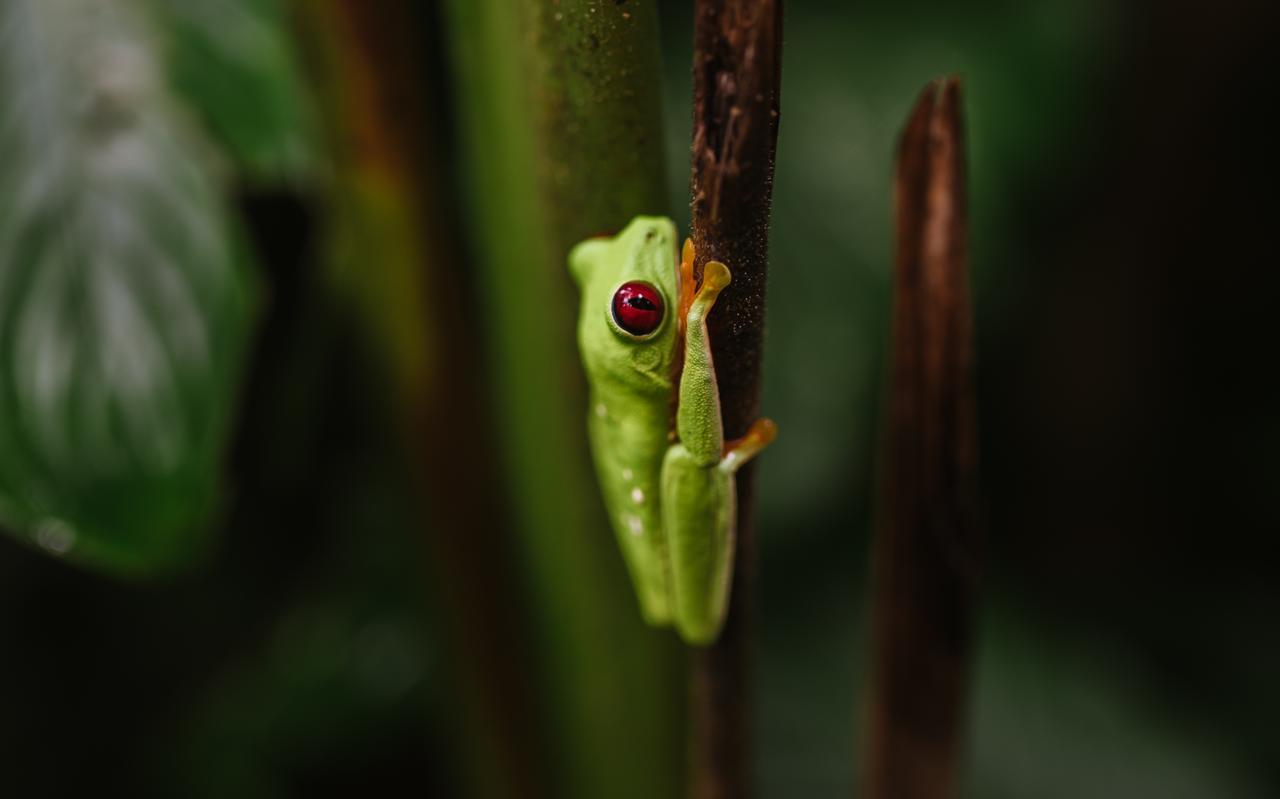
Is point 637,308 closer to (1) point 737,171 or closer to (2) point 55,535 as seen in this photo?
(1) point 737,171

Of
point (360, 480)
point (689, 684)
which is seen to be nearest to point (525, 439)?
point (689, 684)

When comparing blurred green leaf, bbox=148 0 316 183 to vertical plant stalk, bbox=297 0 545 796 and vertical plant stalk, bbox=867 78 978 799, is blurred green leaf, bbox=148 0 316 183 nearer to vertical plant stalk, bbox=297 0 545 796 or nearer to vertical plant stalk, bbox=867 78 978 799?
vertical plant stalk, bbox=297 0 545 796

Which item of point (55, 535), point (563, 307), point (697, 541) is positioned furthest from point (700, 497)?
point (55, 535)

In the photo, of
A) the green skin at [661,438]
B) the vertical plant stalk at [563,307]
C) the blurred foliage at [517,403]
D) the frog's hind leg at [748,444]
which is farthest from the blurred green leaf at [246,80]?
the frog's hind leg at [748,444]

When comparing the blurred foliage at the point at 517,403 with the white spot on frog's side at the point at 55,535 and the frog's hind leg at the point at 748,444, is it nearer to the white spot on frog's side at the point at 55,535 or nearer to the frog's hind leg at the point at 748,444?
the white spot on frog's side at the point at 55,535

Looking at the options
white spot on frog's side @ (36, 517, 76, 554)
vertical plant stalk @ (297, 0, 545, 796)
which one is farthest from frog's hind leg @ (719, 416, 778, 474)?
white spot on frog's side @ (36, 517, 76, 554)

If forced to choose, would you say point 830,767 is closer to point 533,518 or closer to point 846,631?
point 846,631

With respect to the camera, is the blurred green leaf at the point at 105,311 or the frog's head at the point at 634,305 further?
the blurred green leaf at the point at 105,311
